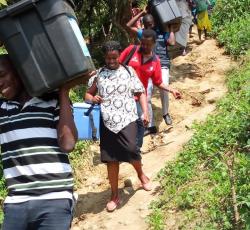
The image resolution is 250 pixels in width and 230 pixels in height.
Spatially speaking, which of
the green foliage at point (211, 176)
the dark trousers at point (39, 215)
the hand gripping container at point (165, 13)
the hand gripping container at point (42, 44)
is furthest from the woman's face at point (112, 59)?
the hand gripping container at point (165, 13)

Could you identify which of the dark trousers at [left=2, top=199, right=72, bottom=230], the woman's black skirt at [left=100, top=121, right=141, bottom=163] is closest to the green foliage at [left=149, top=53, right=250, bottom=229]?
the woman's black skirt at [left=100, top=121, right=141, bottom=163]

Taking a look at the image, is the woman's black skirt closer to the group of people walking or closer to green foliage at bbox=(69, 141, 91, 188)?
green foliage at bbox=(69, 141, 91, 188)

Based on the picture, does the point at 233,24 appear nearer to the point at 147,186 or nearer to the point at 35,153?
the point at 147,186

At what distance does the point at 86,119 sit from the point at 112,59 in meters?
0.74

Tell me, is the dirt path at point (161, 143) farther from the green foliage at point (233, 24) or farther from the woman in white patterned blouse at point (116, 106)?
the woman in white patterned blouse at point (116, 106)

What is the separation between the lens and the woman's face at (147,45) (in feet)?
18.3

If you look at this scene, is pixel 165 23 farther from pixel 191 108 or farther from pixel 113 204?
pixel 113 204

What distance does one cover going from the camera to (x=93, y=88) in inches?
192

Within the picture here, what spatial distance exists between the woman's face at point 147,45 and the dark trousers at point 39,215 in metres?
3.19

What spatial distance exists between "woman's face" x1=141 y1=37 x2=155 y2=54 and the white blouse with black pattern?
933mm

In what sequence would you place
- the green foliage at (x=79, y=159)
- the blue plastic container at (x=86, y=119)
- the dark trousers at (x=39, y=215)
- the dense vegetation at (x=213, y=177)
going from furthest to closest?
the green foliage at (x=79, y=159), the blue plastic container at (x=86, y=119), the dense vegetation at (x=213, y=177), the dark trousers at (x=39, y=215)

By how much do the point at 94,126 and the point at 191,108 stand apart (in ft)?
9.33

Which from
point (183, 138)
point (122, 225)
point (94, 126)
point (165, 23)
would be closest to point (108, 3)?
point (165, 23)

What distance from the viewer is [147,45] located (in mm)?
5598
